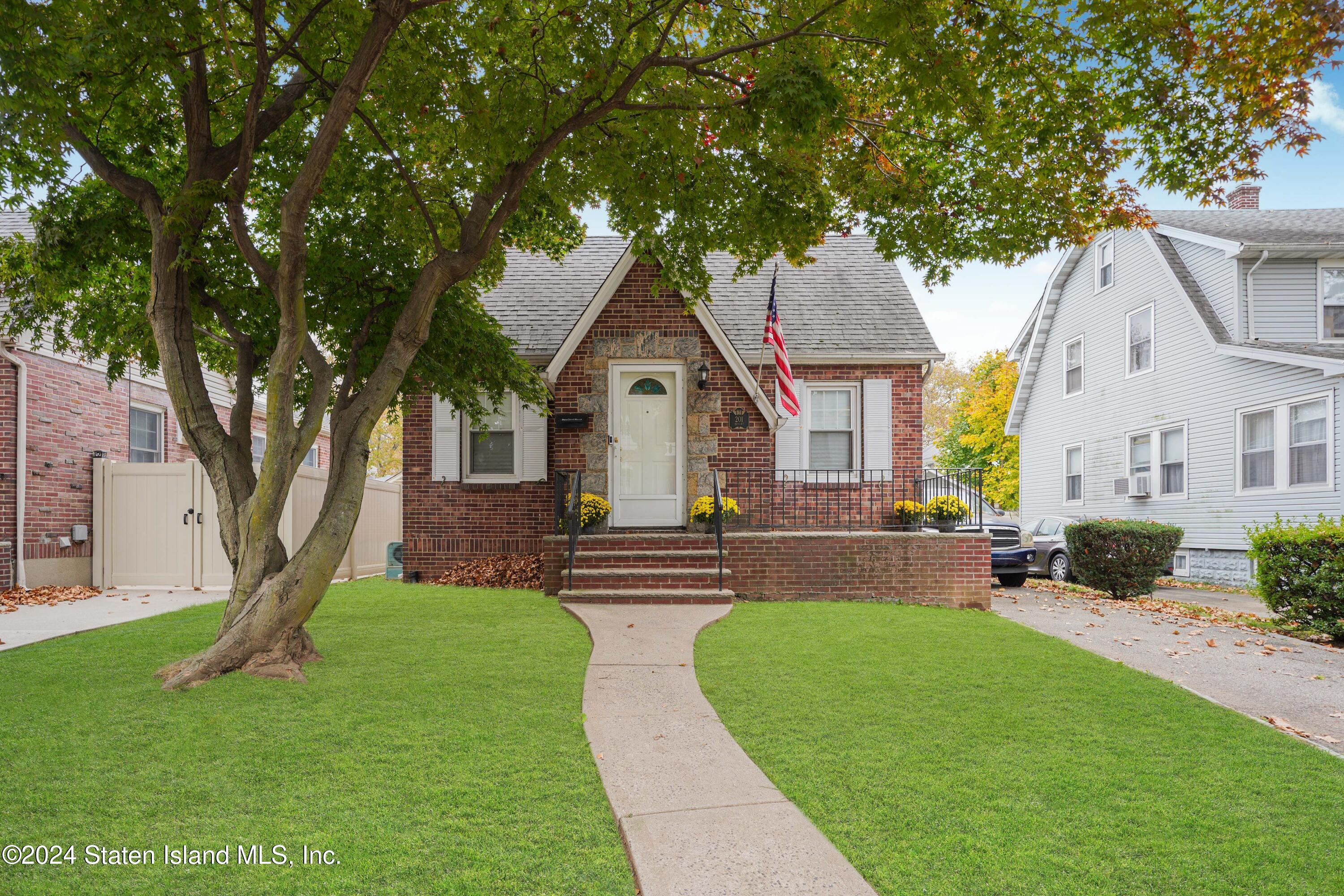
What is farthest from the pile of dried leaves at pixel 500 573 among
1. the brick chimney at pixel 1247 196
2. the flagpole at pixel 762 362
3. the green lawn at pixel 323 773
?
the brick chimney at pixel 1247 196

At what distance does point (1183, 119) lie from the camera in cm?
666

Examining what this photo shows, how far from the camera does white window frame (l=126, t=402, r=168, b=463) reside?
14.3 meters

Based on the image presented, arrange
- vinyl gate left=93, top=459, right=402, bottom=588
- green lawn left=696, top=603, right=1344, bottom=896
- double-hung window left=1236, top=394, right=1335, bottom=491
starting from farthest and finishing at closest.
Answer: double-hung window left=1236, top=394, right=1335, bottom=491 < vinyl gate left=93, top=459, right=402, bottom=588 < green lawn left=696, top=603, right=1344, bottom=896

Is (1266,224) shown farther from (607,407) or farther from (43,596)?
(43,596)

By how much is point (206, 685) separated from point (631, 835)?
379 cm

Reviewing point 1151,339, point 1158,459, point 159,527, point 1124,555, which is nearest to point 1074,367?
point 1151,339

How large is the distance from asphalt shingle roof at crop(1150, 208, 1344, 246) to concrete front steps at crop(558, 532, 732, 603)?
1172 cm

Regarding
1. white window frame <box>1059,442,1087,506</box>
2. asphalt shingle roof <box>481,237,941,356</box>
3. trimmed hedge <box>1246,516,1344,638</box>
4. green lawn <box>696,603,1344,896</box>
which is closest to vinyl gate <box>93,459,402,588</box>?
asphalt shingle roof <box>481,237,941,356</box>

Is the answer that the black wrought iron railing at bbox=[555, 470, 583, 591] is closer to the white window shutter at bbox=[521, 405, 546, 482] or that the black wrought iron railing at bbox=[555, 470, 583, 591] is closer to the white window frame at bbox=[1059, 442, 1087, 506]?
the white window shutter at bbox=[521, 405, 546, 482]

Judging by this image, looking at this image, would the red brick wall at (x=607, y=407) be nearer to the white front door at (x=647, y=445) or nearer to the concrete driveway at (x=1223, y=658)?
the white front door at (x=647, y=445)

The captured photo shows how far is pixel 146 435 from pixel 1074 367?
21.3 meters

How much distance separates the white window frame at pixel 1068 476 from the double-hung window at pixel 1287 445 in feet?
16.1

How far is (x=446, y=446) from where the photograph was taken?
13.4 metres

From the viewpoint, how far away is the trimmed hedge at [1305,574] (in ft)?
28.7
